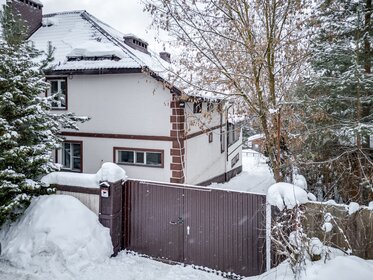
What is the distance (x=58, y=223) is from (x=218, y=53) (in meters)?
5.26

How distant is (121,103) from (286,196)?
26.9 feet

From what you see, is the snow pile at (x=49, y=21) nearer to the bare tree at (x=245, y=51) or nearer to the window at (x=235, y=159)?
the bare tree at (x=245, y=51)

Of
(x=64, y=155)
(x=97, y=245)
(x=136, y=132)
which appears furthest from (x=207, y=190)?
(x=64, y=155)

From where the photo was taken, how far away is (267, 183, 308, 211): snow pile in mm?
5742

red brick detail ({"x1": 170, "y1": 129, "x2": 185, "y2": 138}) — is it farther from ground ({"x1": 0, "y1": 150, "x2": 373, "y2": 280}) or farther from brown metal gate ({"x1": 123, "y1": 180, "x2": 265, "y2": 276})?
ground ({"x1": 0, "y1": 150, "x2": 373, "y2": 280})

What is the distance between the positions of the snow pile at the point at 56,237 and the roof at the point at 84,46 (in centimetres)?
526

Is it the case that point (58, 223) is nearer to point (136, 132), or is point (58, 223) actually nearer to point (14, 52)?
point (14, 52)

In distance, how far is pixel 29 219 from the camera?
7.14m

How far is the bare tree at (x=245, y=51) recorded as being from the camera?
6250 mm

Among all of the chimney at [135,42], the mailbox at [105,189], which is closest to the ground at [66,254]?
the mailbox at [105,189]

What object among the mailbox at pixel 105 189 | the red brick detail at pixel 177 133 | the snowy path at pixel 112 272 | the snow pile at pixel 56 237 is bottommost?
the snowy path at pixel 112 272

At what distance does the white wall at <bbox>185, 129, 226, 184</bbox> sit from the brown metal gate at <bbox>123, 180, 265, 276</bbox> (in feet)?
15.3

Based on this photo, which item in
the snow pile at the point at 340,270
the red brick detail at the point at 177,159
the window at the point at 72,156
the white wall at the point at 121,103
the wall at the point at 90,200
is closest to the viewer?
the snow pile at the point at 340,270

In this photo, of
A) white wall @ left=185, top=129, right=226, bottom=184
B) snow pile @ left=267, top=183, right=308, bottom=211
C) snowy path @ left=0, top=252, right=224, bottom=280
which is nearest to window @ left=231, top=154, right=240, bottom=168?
white wall @ left=185, top=129, right=226, bottom=184
